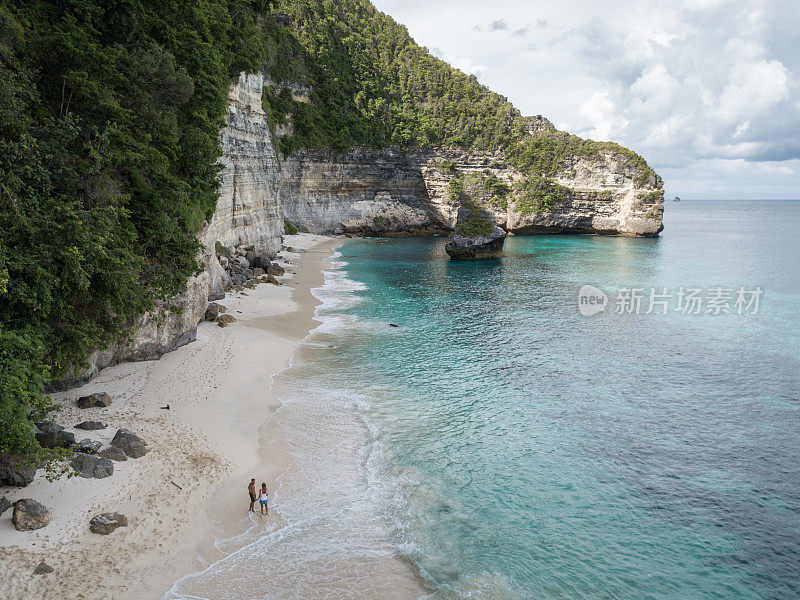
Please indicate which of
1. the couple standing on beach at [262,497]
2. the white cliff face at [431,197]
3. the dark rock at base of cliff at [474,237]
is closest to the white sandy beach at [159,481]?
the couple standing on beach at [262,497]

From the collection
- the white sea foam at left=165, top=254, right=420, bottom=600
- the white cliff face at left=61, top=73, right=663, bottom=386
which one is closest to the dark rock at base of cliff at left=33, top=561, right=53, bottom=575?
the white sea foam at left=165, top=254, right=420, bottom=600

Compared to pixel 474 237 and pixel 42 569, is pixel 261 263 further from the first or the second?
pixel 42 569

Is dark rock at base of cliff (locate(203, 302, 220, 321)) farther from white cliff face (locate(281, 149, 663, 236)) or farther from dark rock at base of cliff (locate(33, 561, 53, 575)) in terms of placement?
white cliff face (locate(281, 149, 663, 236))

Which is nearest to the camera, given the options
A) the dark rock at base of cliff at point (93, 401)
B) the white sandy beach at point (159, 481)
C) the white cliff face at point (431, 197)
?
the white sandy beach at point (159, 481)

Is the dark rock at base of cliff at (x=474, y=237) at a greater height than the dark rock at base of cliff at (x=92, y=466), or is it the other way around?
the dark rock at base of cliff at (x=474, y=237)

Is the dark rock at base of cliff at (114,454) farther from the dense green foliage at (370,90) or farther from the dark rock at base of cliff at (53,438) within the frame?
the dense green foliage at (370,90)

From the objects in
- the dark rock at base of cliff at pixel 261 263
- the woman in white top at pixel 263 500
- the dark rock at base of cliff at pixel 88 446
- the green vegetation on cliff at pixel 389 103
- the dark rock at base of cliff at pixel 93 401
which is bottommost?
the woman in white top at pixel 263 500
